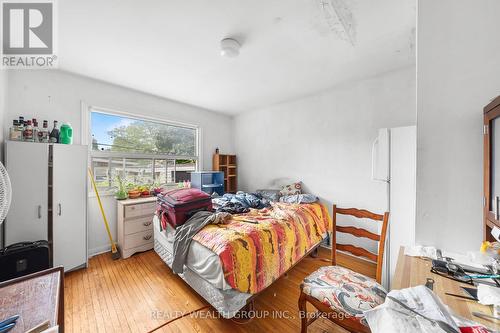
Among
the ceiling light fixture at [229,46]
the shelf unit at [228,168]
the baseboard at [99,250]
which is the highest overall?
the ceiling light fixture at [229,46]

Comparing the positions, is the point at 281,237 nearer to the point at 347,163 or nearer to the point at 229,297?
the point at 229,297

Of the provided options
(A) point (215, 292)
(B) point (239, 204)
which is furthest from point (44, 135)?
(A) point (215, 292)

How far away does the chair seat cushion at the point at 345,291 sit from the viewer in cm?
109

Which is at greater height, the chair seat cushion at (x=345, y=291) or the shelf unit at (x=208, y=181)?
the shelf unit at (x=208, y=181)

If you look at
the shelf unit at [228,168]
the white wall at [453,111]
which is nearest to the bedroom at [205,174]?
the white wall at [453,111]

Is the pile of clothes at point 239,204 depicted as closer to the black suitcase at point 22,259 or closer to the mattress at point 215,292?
the mattress at point 215,292

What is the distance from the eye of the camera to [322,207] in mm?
3000

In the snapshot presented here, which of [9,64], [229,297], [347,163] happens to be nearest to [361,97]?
[347,163]

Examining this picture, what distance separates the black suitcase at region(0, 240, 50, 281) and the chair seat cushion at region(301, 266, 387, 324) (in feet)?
8.16

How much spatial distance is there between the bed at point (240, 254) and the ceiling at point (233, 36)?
1.87 metres

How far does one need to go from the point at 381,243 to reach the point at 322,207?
1.66 metres

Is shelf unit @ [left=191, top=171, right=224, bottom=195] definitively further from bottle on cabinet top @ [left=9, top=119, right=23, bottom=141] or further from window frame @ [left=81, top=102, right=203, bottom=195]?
bottle on cabinet top @ [left=9, top=119, right=23, bottom=141]

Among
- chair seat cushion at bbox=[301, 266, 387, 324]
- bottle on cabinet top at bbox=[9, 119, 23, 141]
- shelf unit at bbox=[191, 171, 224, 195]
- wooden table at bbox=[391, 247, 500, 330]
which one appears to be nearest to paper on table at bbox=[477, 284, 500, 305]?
wooden table at bbox=[391, 247, 500, 330]

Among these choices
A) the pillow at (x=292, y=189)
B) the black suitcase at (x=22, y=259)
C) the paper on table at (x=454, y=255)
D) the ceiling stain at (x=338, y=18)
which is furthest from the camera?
the pillow at (x=292, y=189)
